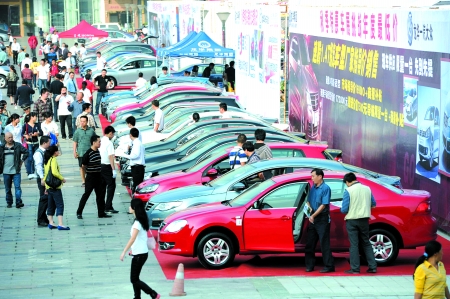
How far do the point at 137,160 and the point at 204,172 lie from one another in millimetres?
1661

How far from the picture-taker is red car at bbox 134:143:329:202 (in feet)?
54.1

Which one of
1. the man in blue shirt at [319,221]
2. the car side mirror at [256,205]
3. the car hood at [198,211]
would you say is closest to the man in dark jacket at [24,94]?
the car hood at [198,211]

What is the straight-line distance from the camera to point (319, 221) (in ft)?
42.4

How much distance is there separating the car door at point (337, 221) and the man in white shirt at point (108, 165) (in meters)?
5.47

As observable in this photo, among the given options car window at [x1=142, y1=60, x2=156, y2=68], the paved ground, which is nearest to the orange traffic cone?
the paved ground

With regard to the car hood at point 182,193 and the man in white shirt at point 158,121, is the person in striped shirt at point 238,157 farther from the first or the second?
the man in white shirt at point 158,121

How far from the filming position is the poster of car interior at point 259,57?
2814cm

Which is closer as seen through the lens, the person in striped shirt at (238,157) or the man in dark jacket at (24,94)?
the person in striped shirt at (238,157)

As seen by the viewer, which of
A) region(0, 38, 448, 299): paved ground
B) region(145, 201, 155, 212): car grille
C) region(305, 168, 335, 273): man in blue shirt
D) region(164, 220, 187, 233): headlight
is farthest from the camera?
region(145, 201, 155, 212): car grille

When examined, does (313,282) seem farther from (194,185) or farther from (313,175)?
(194,185)

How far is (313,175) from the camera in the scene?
12852 mm

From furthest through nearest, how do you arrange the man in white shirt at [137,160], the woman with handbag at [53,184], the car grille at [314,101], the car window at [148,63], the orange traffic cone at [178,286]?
the car window at [148,63]
the car grille at [314,101]
the man in white shirt at [137,160]
the woman with handbag at [53,184]
the orange traffic cone at [178,286]

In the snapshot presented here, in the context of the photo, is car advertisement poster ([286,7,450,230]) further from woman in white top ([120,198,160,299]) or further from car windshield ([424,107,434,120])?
woman in white top ([120,198,160,299])

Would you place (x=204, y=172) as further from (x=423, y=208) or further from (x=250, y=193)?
(x=423, y=208)
